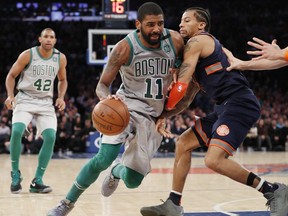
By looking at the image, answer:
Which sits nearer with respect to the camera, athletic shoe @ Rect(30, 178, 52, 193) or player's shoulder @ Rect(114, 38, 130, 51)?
player's shoulder @ Rect(114, 38, 130, 51)

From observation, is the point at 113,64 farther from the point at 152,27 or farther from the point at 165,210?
the point at 165,210

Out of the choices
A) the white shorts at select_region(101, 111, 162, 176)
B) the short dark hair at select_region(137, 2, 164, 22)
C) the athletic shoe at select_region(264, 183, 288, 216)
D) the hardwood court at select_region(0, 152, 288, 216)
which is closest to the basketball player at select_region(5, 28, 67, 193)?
the hardwood court at select_region(0, 152, 288, 216)

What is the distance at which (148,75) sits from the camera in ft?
16.3

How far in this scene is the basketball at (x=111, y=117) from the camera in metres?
4.58

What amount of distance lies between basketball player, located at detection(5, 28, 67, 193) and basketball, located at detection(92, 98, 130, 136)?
2.61 m

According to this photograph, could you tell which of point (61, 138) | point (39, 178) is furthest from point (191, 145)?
point (61, 138)

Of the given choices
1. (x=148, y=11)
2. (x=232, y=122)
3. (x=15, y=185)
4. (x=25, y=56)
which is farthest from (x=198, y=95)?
(x=148, y=11)

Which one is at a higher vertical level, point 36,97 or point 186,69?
point 186,69

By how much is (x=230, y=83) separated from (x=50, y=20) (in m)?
19.7

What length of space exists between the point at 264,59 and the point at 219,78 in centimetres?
39

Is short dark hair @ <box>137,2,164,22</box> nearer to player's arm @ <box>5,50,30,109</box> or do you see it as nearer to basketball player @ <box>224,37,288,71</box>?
basketball player @ <box>224,37,288,71</box>

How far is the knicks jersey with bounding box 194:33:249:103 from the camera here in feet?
16.3

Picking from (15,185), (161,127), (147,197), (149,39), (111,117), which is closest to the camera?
(111,117)

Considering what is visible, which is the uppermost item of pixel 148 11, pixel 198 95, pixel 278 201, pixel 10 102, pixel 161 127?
pixel 148 11
